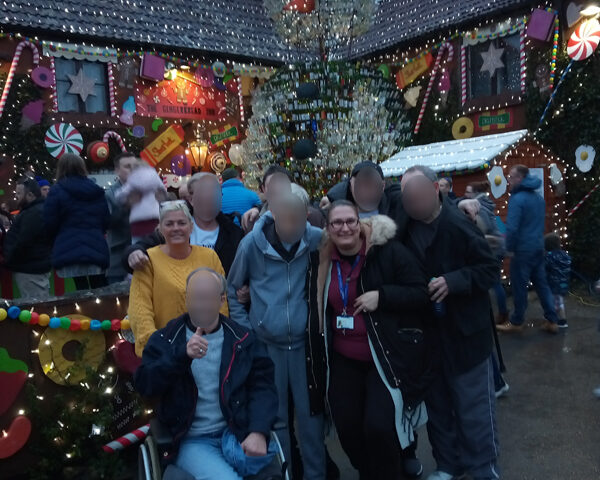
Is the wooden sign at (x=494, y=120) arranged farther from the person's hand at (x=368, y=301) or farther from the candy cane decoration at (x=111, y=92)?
the person's hand at (x=368, y=301)

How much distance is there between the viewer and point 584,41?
9.28m

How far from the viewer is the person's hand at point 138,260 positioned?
10.0ft

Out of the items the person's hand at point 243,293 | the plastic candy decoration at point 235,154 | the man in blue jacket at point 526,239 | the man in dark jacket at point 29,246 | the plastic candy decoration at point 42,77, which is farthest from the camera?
the plastic candy decoration at point 235,154

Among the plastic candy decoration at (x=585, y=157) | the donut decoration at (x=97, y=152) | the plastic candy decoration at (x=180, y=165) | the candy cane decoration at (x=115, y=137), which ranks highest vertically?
the candy cane decoration at (x=115, y=137)

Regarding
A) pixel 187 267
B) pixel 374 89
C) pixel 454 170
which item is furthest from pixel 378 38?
pixel 187 267

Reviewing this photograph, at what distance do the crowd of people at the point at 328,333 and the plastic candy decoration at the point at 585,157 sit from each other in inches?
288

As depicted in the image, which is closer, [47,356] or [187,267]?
[187,267]

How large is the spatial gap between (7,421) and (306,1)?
8.98 m

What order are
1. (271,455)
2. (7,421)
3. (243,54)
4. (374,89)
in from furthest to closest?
(243,54)
(374,89)
(7,421)
(271,455)

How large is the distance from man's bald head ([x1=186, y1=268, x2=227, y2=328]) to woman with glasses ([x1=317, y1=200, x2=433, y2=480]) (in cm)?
70

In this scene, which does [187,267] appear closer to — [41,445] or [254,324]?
[254,324]

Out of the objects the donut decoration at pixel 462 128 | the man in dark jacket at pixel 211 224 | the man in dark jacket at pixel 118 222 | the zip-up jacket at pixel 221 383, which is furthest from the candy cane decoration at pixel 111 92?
the zip-up jacket at pixel 221 383

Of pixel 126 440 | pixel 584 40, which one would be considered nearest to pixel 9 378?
pixel 126 440

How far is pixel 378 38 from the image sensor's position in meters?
13.7
